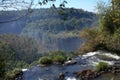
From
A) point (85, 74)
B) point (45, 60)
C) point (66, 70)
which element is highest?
point (85, 74)

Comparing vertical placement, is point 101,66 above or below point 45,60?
above

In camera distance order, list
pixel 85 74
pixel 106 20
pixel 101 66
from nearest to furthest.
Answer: pixel 85 74 < pixel 101 66 < pixel 106 20

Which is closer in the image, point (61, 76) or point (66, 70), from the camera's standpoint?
point (61, 76)

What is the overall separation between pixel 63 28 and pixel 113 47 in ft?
406

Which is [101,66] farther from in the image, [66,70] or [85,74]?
[66,70]

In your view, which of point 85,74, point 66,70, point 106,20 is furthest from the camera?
point 106,20

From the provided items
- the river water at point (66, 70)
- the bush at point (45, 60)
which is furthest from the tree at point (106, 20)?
the bush at point (45, 60)

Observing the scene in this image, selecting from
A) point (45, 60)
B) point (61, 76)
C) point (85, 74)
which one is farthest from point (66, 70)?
point (45, 60)

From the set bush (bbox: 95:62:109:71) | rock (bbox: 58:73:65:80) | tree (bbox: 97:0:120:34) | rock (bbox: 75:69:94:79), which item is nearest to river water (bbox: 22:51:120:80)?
rock (bbox: 58:73:65:80)

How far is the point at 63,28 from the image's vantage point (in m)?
146

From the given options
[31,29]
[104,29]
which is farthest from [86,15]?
[104,29]

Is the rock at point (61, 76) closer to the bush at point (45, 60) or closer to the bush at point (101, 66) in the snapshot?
the bush at point (101, 66)

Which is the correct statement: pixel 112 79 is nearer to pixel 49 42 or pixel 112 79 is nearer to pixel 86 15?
pixel 49 42

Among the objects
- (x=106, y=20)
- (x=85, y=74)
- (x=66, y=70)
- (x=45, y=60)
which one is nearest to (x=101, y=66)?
(x=85, y=74)
